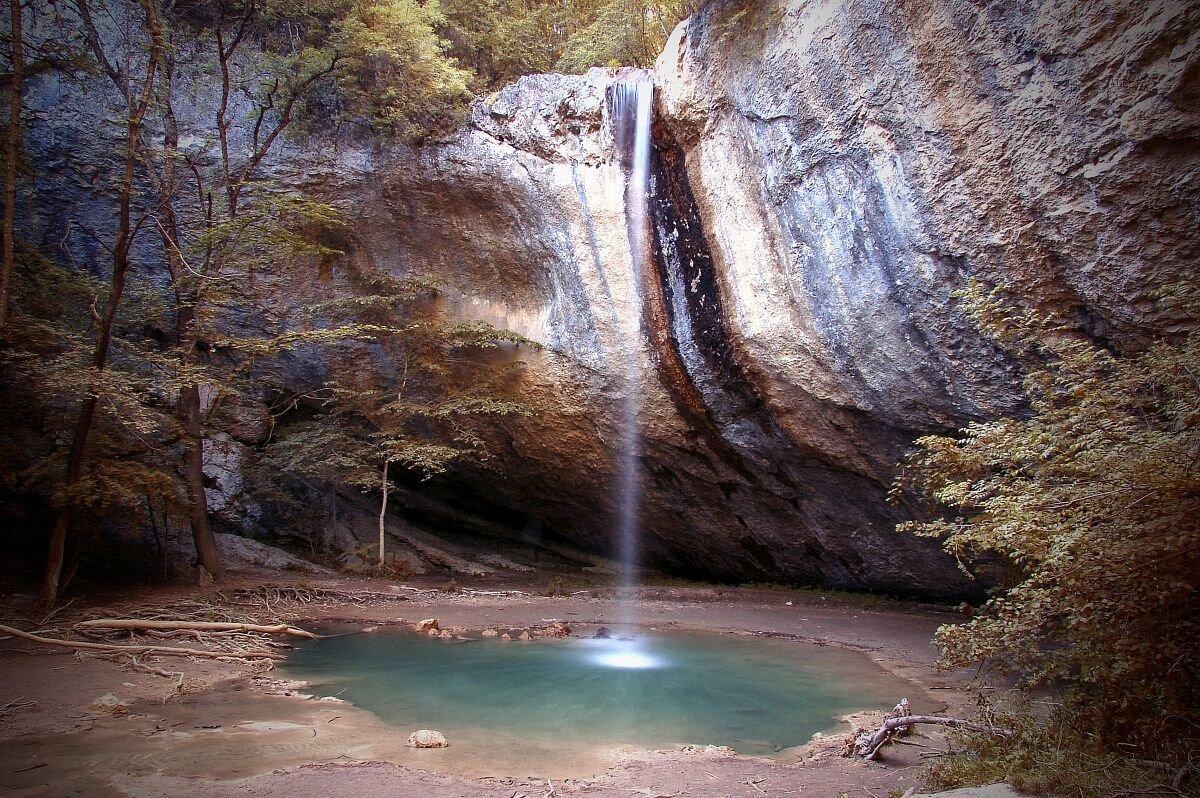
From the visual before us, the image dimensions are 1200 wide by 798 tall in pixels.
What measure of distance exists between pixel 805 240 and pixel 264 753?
782 centimetres

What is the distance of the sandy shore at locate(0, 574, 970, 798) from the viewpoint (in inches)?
157

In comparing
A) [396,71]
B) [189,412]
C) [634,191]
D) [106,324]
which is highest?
[396,71]

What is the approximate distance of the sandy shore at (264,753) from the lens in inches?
157

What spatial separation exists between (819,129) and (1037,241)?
276 centimetres

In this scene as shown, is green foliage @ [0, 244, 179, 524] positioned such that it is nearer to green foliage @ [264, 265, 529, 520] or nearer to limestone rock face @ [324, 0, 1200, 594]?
green foliage @ [264, 265, 529, 520]

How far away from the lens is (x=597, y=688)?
6.64m

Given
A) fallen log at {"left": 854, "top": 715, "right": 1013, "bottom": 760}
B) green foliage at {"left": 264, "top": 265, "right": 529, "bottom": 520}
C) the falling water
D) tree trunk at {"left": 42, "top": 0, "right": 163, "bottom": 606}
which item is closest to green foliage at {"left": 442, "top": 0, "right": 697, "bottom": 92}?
the falling water

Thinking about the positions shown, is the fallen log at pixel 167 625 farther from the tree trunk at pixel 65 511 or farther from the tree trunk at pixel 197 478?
the tree trunk at pixel 197 478

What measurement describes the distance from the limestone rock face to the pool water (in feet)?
11.1

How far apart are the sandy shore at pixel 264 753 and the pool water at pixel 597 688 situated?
1.10 feet

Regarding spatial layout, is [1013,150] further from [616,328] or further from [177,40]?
[177,40]

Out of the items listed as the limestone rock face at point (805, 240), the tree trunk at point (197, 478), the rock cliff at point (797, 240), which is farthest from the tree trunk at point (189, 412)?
the limestone rock face at point (805, 240)

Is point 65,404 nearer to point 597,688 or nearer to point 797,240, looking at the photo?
point 597,688

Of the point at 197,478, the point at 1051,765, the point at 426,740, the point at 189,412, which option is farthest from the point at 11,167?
the point at 1051,765
